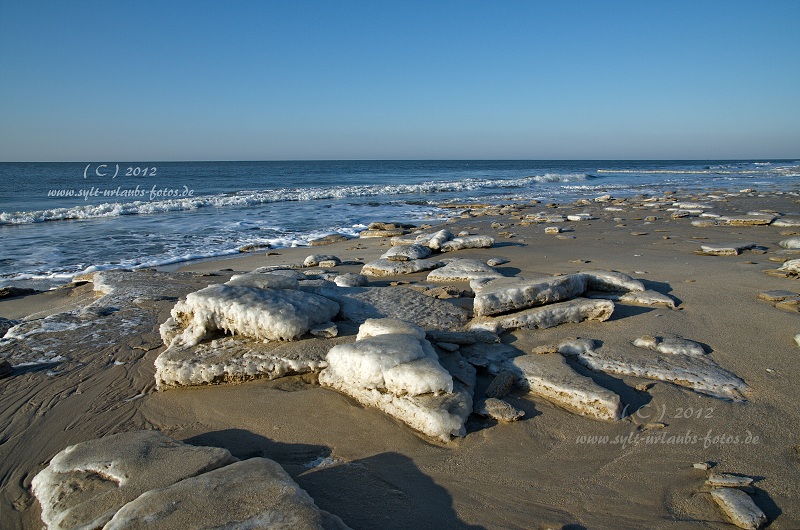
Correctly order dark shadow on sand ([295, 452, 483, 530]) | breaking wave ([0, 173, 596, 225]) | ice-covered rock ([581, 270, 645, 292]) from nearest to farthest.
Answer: dark shadow on sand ([295, 452, 483, 530]) < ice-covered rock ([581, 270, 645, 292]) < breaking wave ([0, 173, 596, 225])

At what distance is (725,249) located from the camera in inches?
297

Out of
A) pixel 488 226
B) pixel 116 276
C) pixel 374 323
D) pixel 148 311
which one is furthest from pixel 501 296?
pixel 488 226

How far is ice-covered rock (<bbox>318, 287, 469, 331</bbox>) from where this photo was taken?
14.8ft

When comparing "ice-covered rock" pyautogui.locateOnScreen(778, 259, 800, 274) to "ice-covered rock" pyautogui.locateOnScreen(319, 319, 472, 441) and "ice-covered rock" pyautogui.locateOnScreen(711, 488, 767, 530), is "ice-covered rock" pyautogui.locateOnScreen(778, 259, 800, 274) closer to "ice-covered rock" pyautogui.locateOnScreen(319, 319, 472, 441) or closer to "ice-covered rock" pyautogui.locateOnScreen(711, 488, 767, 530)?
"ice-covered rock" pyautogui.locateOnScreen(711, 488, 767, 530)

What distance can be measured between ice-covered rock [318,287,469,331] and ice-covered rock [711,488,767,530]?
232cm

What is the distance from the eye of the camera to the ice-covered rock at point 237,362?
3732 millimetres

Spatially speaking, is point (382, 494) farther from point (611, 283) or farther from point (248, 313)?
point (611, 283)

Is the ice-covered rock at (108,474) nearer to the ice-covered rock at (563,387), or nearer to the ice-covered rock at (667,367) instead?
the ice-covered rock at (563,387)

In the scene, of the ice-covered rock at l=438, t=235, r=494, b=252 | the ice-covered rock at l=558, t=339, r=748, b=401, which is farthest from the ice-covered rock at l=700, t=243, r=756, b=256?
the ice-covered rock at l=558, t=339, r=748, b=401

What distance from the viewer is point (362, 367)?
129 inches

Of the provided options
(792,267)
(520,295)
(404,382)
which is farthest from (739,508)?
(792,267)

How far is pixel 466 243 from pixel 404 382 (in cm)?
618

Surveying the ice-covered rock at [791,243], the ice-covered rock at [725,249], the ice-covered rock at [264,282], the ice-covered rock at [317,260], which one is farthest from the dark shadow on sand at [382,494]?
the ice-covered rock at [791,243]

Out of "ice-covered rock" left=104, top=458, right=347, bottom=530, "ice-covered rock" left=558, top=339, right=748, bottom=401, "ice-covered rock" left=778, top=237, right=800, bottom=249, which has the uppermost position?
"ice-covered rock" left=778, top=237, right=800, bottom=249
